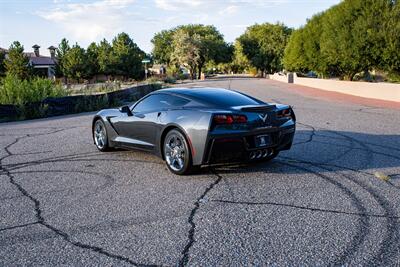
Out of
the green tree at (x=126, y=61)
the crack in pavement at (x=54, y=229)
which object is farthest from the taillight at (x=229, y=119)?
the green tree at (x=126, y=61)

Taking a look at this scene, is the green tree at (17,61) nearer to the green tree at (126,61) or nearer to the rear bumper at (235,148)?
the green tree at (126,61)

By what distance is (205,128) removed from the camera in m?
5.95

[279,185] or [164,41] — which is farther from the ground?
[164,41]

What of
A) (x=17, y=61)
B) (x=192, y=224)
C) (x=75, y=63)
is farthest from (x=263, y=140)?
(x=75, y=63)

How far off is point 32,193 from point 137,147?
2.11 meters

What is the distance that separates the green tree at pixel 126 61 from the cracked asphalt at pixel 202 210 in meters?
56.1

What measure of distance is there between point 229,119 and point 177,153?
101cm

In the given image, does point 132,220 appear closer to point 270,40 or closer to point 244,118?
point 244,118

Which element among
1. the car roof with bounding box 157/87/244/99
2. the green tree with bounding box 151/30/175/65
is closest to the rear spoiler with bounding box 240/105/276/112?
the car roof with bounding box 157/87/244/99

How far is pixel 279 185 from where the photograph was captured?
5.80 meters

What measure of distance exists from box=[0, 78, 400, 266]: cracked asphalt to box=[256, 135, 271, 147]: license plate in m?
0.48

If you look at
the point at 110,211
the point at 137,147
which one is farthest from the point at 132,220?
the point at 137,147

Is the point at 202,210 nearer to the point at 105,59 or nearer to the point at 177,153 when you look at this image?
the point at 177,153

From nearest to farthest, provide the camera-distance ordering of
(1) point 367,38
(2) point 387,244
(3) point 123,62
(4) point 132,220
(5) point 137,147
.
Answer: (2) point 387,244, (4) point 132,220, (5) point 137,147, (1) point 367,38, (3) point 123,62
